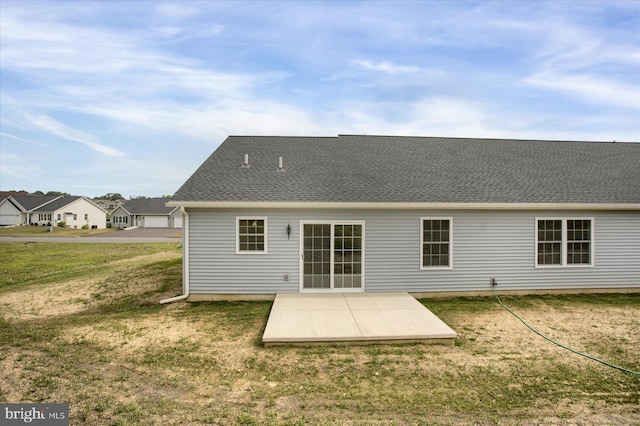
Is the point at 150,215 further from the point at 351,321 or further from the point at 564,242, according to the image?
the point at 564,242

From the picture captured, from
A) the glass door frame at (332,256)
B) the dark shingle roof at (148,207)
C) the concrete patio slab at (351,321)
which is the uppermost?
the dark shingle roof at (148,207)

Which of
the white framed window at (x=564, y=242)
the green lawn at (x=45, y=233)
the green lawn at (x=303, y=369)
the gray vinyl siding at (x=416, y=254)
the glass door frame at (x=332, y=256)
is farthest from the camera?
the green lawn at (x=45, y=233)

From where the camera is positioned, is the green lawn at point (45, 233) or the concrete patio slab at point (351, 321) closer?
the concrete patio slab at point (351, 321)

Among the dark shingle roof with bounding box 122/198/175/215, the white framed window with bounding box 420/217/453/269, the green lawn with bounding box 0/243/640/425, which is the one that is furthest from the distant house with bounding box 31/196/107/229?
the white framed window with bounding box 420/217/453/269

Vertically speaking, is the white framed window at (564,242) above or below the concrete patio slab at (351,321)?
above

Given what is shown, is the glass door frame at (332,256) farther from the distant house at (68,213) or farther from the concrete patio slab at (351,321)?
the distant house at (68,213)

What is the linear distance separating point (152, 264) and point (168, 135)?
1092cm

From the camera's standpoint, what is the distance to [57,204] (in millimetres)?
47844

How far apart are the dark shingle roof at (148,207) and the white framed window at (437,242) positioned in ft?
148

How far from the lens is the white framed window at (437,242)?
9.07 meters

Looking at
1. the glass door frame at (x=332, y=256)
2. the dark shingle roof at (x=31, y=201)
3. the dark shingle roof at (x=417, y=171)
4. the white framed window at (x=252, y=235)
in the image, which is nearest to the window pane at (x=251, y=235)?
the white framed window at (x=252, y=235)

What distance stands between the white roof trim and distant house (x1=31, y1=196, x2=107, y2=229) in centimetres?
4882

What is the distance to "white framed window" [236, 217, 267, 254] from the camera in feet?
28.5

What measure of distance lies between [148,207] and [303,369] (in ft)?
166
